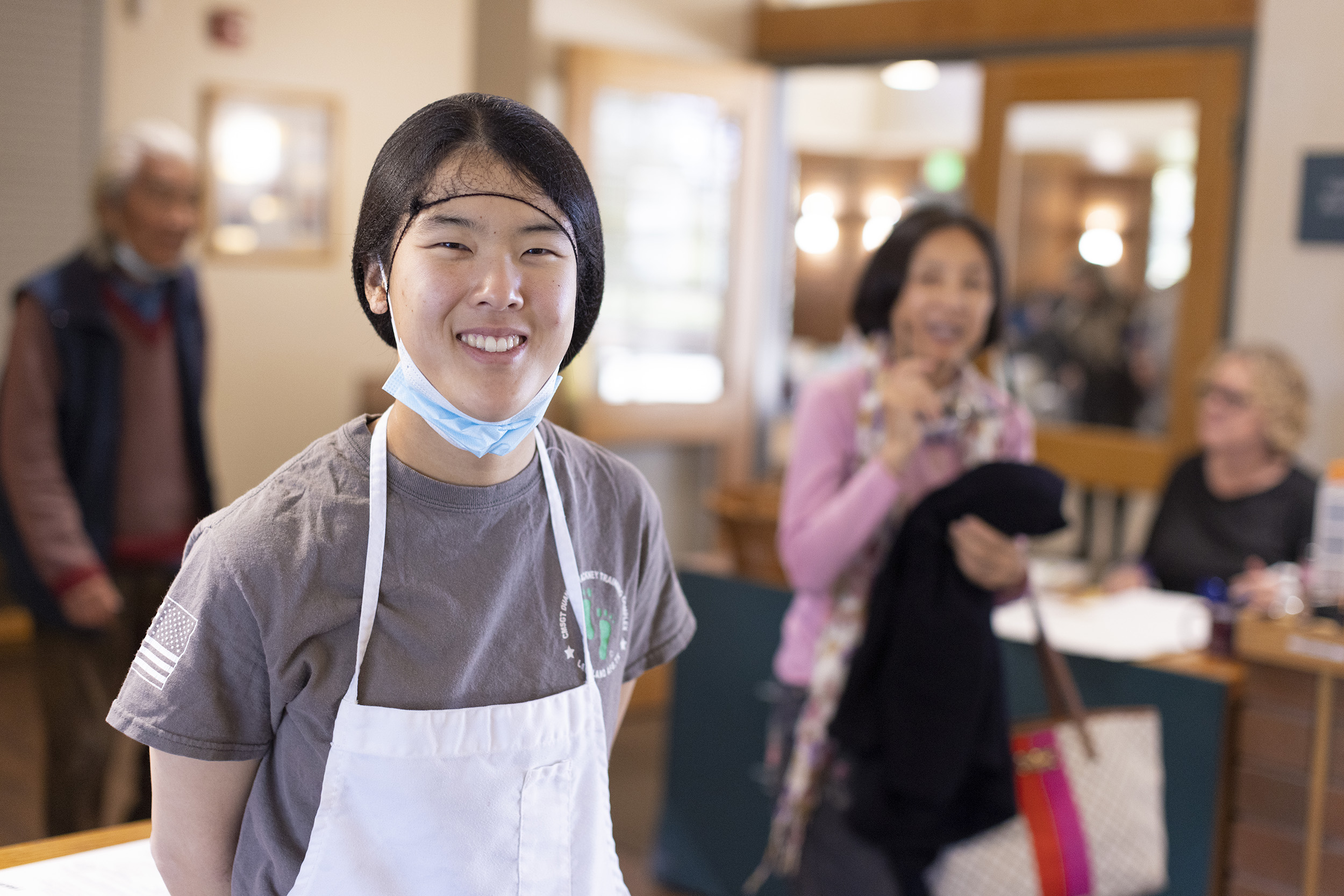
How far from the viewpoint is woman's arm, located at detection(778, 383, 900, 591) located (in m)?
1.98

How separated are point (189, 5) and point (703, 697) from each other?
13.8 feet

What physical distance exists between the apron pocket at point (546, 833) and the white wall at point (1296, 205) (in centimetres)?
334

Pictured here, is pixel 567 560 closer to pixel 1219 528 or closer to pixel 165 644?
pixel 165 644

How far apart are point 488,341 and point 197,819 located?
434mm

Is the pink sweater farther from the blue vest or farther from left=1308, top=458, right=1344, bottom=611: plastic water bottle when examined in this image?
the blue vest

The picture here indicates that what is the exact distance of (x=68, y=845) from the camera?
1.45 m

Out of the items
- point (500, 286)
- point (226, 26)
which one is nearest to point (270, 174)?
point (226, 26)

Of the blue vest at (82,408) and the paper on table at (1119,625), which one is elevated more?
the blue vest at (82,408)

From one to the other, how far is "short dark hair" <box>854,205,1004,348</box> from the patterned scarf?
0.07 metres

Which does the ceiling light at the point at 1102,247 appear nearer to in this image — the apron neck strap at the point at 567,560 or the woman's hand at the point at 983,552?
the woman's hand at the point at 983,552

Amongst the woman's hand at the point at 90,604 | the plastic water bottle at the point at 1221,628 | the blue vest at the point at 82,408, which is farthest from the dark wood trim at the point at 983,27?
the woman's hand at the point at 90,604

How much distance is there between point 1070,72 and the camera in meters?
4.34

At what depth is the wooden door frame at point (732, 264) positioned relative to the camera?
4.56 meters

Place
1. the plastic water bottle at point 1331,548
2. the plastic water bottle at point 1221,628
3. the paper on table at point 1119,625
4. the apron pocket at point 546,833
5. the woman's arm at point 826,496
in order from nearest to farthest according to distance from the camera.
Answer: the apron pocket at point 546,833
the woman's arm at point 826,496
the plastic water bottle at point 1331,548
the plastic water bottle at point 1221,628
the paper on table at point 1119,625
